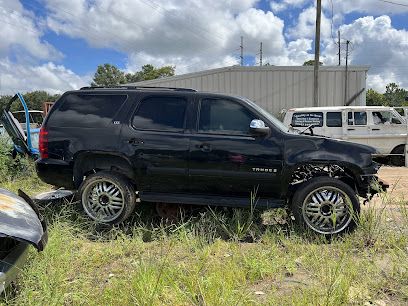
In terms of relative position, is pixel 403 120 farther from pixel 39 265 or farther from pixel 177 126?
pixel 39 265

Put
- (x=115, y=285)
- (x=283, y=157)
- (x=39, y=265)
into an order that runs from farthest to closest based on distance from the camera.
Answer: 1. (x=283, y=157)
2. (x=39, y=265)
3. (x=115, y=285)

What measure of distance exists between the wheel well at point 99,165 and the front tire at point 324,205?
217 centimetres

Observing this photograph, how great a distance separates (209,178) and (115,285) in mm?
2110

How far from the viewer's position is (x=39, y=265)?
12.6ft

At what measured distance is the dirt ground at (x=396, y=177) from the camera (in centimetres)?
825

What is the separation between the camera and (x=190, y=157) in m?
5.33

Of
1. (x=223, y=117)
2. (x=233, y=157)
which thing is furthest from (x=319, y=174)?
(x=223, y=117)

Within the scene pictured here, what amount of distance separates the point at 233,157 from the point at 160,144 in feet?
3.13

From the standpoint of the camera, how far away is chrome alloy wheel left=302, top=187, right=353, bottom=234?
5059 millimetres

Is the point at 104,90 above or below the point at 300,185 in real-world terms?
above

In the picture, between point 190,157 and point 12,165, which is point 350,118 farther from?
point 12,165

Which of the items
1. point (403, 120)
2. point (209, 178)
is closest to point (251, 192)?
point (209, 178)

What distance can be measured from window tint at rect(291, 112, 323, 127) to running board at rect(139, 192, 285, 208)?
8.57m

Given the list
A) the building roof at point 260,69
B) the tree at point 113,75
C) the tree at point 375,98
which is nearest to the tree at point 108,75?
the tree at point 113,75
